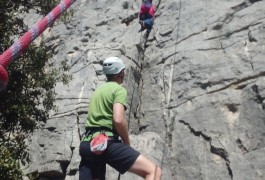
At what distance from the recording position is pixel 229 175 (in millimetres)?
9547

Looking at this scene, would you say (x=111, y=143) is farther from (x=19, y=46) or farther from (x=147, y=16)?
(x=147, y=16)

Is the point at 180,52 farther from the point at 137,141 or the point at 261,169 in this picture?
the point at 261,169

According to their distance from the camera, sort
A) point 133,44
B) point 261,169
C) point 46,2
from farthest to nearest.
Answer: point 133,44, point 46,2, point 261,169

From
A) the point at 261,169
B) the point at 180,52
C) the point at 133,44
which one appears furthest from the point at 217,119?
the point at 133,44

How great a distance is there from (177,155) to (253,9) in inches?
218

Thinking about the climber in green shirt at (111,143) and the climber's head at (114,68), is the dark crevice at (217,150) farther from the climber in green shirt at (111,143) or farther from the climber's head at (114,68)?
the climber's head at (114,68)

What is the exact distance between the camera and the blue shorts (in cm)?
606

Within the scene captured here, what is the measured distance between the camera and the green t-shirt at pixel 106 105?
629cm

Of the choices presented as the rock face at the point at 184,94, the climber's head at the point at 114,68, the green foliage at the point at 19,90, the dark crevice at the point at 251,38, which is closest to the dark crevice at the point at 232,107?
the rock face at the point at 184,94

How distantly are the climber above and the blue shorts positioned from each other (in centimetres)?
1030

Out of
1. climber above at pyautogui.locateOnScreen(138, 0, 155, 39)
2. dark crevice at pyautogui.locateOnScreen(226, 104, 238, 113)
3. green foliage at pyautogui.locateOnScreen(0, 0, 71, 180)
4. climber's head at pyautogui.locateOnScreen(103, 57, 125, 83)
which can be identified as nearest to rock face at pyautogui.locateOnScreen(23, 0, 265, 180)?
dark crevice at pyautogui.locateOnScreen(226, 104, 238, 113)

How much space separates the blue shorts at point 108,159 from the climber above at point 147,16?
33.8 feet

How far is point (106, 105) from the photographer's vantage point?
638cm

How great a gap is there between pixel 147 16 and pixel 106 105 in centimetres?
1059
